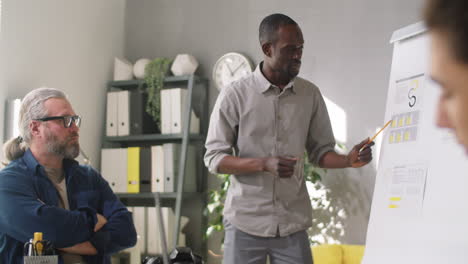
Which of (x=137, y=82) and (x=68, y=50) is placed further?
(x=137, y=82)

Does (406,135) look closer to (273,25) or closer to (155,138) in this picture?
(273,25)

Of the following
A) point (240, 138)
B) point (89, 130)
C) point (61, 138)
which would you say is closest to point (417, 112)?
point (240, 138)

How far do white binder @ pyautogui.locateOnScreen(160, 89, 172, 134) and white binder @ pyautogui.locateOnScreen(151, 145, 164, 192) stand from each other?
0.15m

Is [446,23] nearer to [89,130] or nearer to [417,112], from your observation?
[417,112]

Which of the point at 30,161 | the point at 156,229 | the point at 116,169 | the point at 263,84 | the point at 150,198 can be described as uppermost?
the point at 263,84

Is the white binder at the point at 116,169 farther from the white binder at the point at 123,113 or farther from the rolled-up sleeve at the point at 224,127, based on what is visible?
the rolled-up sleeve at the point at 224,127

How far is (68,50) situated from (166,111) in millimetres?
870

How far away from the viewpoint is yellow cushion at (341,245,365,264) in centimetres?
375

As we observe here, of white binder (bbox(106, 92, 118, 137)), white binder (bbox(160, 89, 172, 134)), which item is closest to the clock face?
white binder (bbox(160, 89, 172, 134))

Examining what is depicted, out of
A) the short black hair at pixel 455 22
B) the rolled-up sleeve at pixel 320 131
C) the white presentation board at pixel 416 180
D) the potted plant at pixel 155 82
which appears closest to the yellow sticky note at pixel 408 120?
the white presentation board at pixel 416 180

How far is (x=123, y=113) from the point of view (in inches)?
183

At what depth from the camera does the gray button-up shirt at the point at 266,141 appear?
2.12 metres

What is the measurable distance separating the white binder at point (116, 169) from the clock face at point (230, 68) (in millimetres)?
915

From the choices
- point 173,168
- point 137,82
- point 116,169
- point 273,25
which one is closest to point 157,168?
point 173,168
